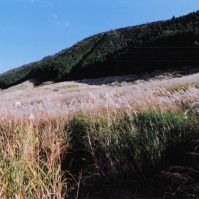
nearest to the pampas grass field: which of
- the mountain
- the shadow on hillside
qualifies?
the shadow on hillside

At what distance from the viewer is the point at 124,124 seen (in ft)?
19.6

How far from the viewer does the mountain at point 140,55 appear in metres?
43.7

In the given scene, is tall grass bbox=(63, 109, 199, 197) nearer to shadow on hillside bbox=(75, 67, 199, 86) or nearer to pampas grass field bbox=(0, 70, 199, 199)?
pampas grass field bbox=(0, 70, 199, 199)

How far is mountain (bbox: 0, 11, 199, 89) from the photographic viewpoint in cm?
4366

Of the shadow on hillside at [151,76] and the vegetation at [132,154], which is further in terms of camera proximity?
the shadow on hillside at [151,76]

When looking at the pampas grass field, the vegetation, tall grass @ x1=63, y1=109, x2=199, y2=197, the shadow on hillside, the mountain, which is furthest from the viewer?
the mountain

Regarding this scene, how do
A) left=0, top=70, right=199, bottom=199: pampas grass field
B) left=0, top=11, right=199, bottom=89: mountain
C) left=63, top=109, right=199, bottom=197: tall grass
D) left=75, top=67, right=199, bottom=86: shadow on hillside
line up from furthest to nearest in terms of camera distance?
left=0, top=11, right=199, bottom=89: mountain, left=75, top=67, right=199, bottom=86: shadow on hillside, left=63, top=109, right=199, bottom=197: tall grass, left=0, top=70, right=199, bottom=199: pampas grass field

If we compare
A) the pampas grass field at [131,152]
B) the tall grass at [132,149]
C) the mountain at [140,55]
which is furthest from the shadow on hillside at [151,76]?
the tall grass at [132,149]

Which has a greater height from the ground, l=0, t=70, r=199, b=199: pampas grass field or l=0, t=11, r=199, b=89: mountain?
l=0, t=11, r=199, b=89: mountain

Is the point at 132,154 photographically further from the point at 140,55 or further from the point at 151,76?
the point at 140,55

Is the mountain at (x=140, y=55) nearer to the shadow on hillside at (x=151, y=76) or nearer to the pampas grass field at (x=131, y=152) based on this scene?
the shadow on hillside at (x=151, y=76)

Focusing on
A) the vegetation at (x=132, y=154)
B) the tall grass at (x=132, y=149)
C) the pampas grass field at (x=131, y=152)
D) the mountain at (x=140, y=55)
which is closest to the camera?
the pampas grass field at (x=131, y=152)

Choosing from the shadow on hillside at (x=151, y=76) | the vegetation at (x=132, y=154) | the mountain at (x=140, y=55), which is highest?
the mountain at (x=140, y=55)

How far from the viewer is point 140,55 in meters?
50.3
